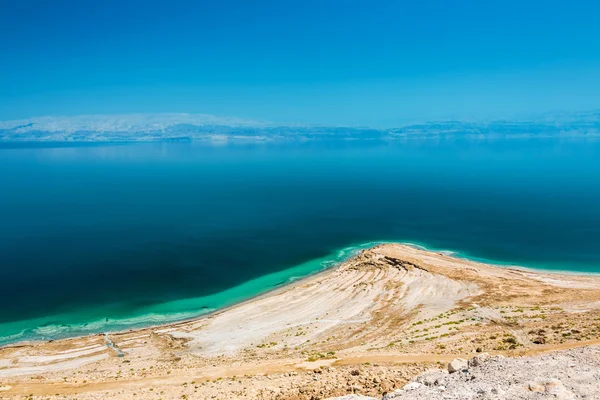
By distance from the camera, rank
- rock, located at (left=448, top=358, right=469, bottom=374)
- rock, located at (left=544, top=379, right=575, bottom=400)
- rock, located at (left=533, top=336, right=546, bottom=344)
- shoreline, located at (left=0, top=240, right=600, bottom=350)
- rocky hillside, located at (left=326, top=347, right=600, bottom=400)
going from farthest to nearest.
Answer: shoreline, located at (left=0, top=240, right=600, bottom=350)
rock, located at (left=533, top=336, right=546, bottom=344)
rock, located at (left=448, top=358, right=469, bottom=374)
rocky hillside, located at (left=326, top=347, right=600, bottom=400)
rock, located at (left=544, top=379, right=575, bottom=400)

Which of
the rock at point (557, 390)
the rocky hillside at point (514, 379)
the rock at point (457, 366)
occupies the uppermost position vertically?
the rock at point (557, 390)

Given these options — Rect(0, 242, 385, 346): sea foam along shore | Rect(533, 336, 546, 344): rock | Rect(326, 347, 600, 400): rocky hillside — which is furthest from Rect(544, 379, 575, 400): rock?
Rect(0, 242, 385, 346): sea foam along shore

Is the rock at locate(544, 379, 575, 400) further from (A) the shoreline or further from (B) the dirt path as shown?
(A) the shoreline

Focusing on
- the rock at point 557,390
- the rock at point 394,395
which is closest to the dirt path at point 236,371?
the rock at point 394,395

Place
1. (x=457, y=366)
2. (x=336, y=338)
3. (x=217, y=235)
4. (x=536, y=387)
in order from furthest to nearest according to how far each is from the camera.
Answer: (x=217, y=235) → (x=336, y=338) → (x=457, y=366) → (x=536, y=387)

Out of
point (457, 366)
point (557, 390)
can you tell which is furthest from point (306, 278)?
point (557, 390)

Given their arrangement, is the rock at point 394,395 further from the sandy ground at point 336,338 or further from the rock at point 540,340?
the rock at point 540,340

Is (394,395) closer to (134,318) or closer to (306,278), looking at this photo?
(134,318)

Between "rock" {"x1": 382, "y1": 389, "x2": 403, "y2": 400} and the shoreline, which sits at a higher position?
"rock" {"x1": 382, "y1": 389, "x2": 403, "y2": 400}

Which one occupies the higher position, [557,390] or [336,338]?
[557,390]
